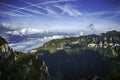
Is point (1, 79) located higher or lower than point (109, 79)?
lower

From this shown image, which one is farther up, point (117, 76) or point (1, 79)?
point (117, 76)

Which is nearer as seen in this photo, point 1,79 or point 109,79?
point 109,79

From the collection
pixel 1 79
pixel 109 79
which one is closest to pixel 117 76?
pixel 109 79

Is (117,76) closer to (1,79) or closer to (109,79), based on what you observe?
(109,79)

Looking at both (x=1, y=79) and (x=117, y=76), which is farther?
(x=1, y=79)
